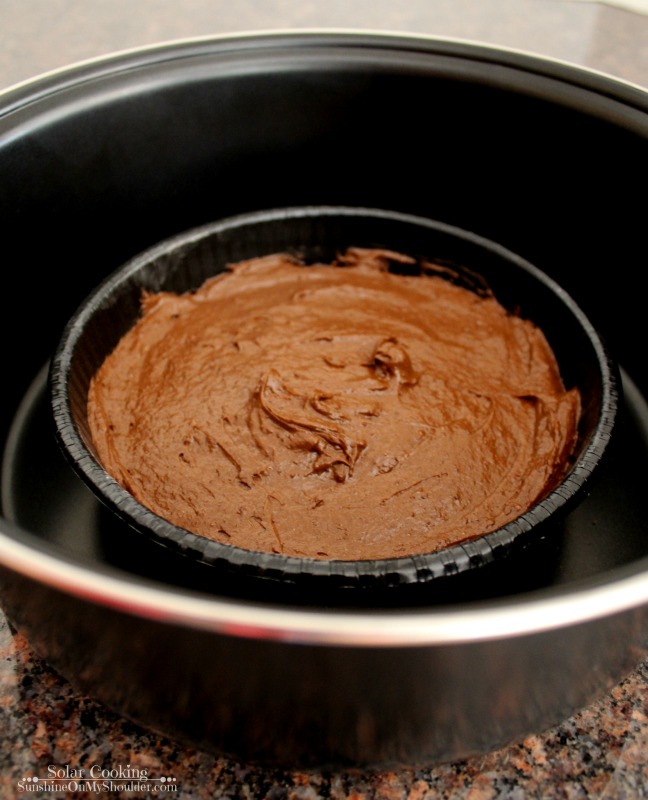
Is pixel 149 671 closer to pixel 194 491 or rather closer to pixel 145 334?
pixel 194 491

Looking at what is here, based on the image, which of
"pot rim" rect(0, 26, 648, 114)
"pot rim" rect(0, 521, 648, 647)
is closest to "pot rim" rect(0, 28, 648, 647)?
"pot rim" rect(0, 521, 648, 647)

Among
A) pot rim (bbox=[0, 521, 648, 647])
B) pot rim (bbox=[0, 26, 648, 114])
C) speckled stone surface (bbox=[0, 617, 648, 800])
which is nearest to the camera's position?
pot rim (bbox=[0, 521, 648, 647])

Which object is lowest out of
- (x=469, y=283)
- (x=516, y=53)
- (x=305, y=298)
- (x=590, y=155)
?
(x=305, y=298)

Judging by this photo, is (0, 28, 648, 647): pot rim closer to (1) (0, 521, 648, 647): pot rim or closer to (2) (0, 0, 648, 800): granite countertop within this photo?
(1) (0, 521, 648, 647): pot rim

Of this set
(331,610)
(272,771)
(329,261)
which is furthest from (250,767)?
(329,261)

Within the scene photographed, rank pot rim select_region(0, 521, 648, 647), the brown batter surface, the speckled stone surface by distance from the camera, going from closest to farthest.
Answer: pot rim select_region(0, 521, 648, 647) < the speckled stone surface < the brown batter surface

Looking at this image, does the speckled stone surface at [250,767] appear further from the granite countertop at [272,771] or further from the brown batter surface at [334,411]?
the brown batter surface at [334,411]

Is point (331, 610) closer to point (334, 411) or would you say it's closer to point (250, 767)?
point (250, 767)

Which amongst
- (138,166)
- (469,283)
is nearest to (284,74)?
(138,166)

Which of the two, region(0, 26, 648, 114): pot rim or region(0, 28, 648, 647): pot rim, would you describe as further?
region(0, 26, 648, 114): pot rim
